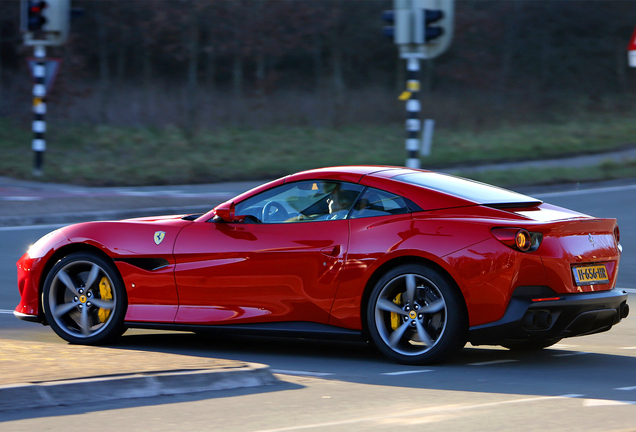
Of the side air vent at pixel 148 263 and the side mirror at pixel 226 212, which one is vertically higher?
the side mirror at pixel 226 212

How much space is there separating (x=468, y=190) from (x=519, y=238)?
2.58ft

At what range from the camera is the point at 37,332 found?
7965mm

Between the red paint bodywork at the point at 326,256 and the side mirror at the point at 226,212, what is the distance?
0.21ft

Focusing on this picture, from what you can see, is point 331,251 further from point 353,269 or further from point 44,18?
point 44,18

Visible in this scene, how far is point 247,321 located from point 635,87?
3991 cm

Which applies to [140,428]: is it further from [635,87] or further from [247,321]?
[635,87]

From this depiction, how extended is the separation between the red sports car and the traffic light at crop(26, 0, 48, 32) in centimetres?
1502

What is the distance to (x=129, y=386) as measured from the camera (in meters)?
5.39

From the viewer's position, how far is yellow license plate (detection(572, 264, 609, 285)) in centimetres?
639

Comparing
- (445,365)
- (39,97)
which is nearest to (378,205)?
(445,365)

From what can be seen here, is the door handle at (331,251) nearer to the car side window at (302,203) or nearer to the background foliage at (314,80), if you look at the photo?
the car side window at (302,203)

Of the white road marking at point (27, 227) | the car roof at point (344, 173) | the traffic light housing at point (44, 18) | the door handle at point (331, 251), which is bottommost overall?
the white road marking at point (27, 227)

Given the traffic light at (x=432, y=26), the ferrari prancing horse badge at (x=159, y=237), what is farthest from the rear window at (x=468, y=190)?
the traffic light at (x=432, y=26)

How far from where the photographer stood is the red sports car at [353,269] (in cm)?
625
